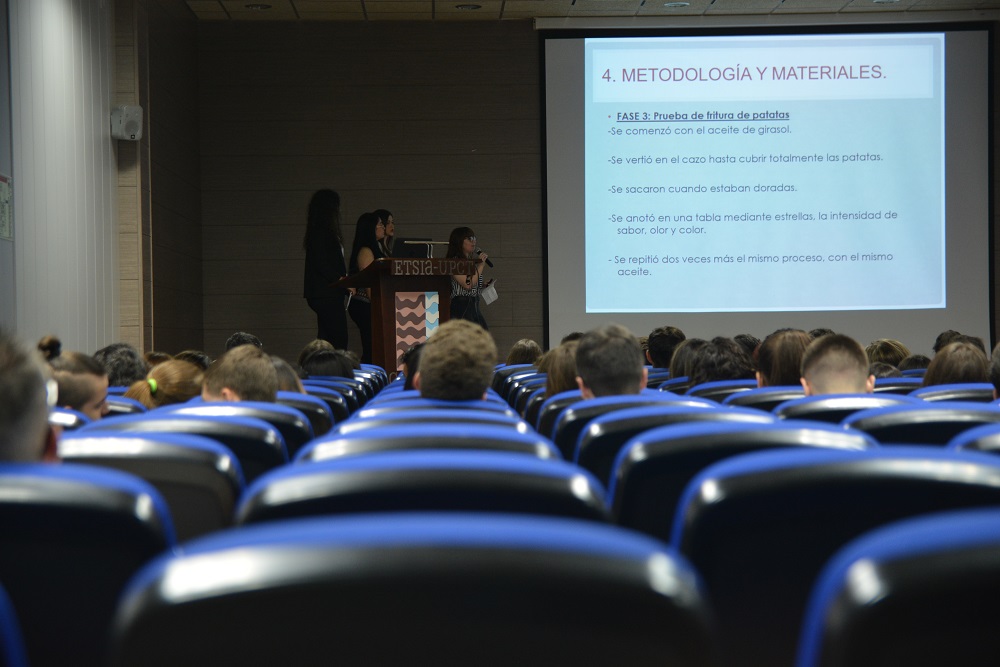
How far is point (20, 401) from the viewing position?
3.80 ft

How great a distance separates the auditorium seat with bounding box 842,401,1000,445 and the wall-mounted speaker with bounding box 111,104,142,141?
7629mm

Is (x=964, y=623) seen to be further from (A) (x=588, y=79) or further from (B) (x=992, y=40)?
(B) (x=992, y=40)

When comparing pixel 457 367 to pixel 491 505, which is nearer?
pixel 491 505

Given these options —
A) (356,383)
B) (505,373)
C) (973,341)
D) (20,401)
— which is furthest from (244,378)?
(973,341)

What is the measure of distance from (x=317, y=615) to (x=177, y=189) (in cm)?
988

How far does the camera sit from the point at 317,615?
58 centimetres

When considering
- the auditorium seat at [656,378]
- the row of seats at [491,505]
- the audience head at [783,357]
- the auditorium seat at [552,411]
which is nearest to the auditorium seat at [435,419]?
the row of seats at [491,505]

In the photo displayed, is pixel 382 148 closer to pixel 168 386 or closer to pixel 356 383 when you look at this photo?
pixel 356 383

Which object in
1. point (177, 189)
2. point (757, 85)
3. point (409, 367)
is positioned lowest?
point (409, 367)

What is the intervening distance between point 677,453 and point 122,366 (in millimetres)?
3897

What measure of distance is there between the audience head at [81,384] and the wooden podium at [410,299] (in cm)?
423

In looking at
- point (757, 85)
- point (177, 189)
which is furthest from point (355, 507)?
point (757, 85)

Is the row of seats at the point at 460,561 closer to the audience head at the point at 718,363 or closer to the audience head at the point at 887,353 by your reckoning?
the audience head at the point at 718,363

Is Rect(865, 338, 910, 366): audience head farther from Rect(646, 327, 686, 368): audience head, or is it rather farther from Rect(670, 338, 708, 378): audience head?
Rect(670, 338, 708, 378): audience head
